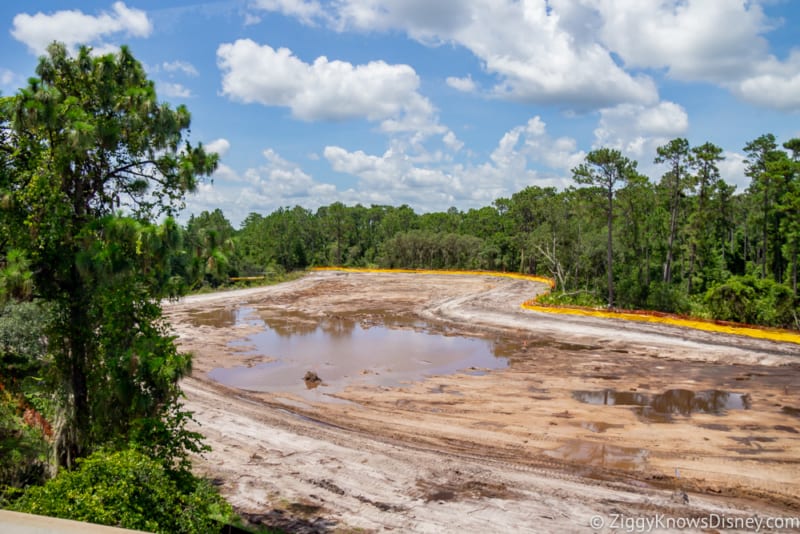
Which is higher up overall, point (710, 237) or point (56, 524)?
point (710, 237)

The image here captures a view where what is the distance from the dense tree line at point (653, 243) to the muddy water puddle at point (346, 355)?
24.8 feet

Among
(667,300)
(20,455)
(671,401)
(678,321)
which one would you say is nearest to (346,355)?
(671,401)

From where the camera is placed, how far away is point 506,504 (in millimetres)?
10438

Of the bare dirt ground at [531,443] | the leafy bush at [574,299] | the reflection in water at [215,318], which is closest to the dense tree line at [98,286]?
the bare dirt ground at [531,443]

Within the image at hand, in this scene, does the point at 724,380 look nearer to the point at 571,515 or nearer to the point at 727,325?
the point at 727,325

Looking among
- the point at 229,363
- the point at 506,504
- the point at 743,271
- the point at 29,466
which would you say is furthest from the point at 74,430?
the point at 743,271

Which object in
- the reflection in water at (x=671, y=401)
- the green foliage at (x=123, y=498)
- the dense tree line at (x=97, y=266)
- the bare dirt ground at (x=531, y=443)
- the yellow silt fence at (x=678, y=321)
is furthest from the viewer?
the yellow silt fence at (x=678, y=321)

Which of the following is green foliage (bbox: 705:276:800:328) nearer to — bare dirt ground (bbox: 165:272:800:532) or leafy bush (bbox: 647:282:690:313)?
leafy bush (bbox: 647:282:690:313)

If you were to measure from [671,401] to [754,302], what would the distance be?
16510 mm

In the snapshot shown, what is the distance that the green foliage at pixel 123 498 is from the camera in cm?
570

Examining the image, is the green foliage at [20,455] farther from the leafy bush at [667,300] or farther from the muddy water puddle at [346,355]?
the leafy bush at [667,300]

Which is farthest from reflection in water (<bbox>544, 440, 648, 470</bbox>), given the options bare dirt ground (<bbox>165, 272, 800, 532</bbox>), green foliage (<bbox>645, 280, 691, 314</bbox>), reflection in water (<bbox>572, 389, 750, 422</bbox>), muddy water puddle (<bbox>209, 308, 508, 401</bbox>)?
green foliage (<bbox>645, 280, 691, 314</bbox>)

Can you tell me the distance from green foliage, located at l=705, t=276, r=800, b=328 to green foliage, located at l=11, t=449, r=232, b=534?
108 ft

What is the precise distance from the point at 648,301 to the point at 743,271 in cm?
2680
